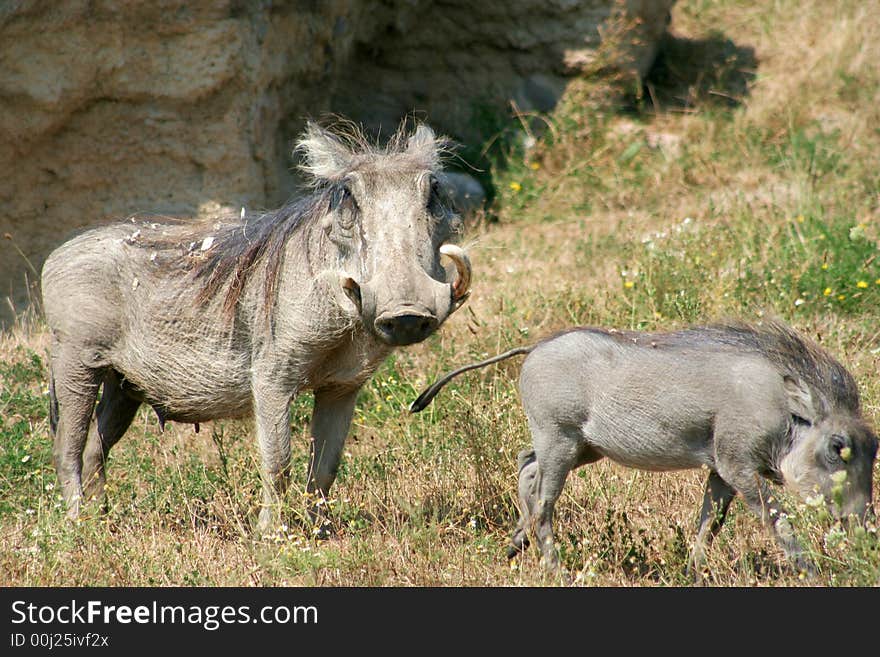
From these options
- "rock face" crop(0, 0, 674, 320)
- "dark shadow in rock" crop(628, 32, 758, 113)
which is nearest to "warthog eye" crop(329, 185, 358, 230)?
"rock face" crop(0, 0, 674, 320)

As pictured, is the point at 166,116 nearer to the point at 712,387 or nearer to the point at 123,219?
the point at 123,219

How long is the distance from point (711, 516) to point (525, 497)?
68 cm

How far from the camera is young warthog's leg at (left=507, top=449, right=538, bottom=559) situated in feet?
14.2

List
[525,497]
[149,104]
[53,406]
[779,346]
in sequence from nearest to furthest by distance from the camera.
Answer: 1. [779,346]
2. [525,497]
3. [53,406]
4. [149,104]

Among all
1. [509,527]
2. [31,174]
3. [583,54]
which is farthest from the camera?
[583,54]

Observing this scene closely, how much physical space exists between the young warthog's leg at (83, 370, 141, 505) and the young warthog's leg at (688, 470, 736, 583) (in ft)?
8.48

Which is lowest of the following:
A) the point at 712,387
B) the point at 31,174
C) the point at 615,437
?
the point at 31,174

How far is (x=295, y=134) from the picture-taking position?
8578mm

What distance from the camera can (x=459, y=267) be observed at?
164 inches

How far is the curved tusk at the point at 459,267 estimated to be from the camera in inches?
163

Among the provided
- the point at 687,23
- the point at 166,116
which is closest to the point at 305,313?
the point at 166,116

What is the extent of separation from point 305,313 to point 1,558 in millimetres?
1442

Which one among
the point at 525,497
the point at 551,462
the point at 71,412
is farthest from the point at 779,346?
the point at 71,412

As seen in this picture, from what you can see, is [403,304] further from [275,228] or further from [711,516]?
[711,516]
